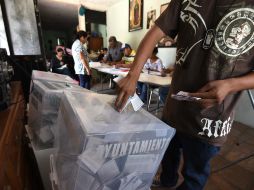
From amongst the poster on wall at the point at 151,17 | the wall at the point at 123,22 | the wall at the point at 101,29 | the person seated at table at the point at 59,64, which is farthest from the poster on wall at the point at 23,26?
the wall at the point at 101,29

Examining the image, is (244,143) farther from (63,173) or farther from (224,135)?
(63,173)

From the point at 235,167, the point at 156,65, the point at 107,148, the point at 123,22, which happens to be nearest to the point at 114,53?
the point at 123,22

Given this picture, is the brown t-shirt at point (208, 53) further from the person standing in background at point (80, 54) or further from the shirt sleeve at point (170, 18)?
the person standing in background at point (80, 54)

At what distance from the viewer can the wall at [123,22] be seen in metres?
3.81

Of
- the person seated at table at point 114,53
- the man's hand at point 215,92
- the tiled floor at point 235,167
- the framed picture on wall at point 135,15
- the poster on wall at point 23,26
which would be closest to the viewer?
the man's hand at point 215,92

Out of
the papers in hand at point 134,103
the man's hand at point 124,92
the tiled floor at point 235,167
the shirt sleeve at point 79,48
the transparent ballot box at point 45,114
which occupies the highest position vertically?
the shirt sleeve at point 79,48

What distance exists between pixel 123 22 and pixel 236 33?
186 inches

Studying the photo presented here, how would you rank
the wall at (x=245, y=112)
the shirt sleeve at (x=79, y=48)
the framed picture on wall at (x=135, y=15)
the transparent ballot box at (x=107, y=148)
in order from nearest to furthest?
the transparent ballot box at (x=107, y=148), the wall at (x=245, y=112), the shirt sleeve at (x=79, y=48), the framed picture on wall at (x=135, y=15)

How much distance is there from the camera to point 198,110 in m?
0.69

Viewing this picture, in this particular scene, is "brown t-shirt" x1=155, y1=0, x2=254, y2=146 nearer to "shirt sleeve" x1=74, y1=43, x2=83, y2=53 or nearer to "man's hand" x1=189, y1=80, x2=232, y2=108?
"man's hand" x1=189, y1=80, x2=232, y2=108

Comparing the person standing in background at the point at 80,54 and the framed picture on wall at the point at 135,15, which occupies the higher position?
the framed picture on wall at the point at 135,15

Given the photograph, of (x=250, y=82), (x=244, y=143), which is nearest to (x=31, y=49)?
(x=250, y=82)

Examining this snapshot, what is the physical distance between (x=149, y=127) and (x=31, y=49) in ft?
6.40

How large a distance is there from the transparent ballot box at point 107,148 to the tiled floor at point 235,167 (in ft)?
3.46
